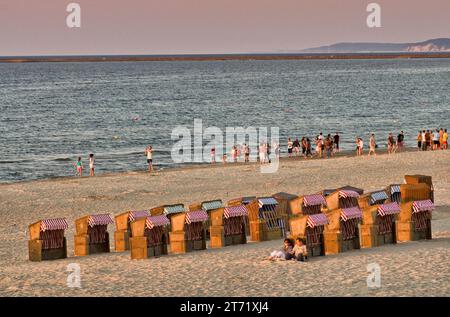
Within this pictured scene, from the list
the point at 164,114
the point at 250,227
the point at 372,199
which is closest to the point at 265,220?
the point at 250,227

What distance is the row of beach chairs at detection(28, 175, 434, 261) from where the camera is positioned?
21.2 meters

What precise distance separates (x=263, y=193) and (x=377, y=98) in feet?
302

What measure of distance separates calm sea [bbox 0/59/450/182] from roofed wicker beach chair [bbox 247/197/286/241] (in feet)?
88.0

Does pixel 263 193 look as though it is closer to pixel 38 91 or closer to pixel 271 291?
pixel 271 291

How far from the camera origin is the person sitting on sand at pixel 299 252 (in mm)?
20047

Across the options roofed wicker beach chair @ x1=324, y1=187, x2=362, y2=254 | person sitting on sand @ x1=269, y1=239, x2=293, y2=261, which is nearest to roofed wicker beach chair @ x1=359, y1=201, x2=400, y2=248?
roofed wicker beach chair @ x1=324, y1=187, x2=362, y2=254

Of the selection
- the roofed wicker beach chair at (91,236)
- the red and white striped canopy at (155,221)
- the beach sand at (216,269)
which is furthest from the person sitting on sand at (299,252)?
the roofed wicker beach chair at (91,236)

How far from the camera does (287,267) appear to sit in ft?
63.8

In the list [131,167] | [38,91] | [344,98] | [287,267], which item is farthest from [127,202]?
[38,91]

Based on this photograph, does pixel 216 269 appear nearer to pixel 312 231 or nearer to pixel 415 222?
pixel 312 231

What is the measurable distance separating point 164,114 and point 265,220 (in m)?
79.9

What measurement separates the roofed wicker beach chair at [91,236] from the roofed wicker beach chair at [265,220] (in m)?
3.53

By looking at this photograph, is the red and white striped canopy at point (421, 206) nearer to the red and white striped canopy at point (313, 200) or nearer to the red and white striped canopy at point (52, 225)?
the red and white striped canopy at point (313, 200)

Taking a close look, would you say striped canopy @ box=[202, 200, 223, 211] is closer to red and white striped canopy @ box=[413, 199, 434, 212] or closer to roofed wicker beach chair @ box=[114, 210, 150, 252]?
roofed wicker beach chair @ box=[114, 210, 150, 252]
